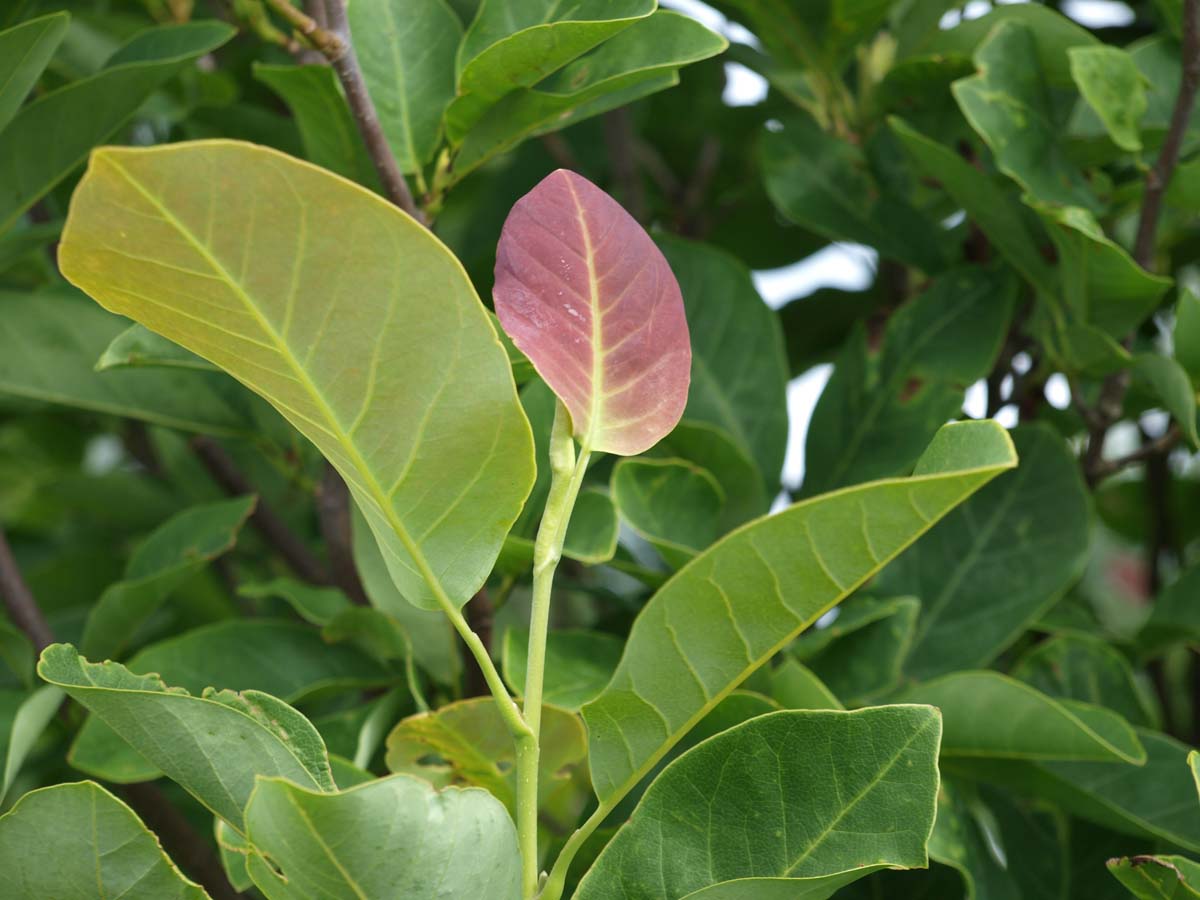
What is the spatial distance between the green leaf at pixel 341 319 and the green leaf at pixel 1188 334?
0.47m

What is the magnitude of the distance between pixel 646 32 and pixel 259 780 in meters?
0.47

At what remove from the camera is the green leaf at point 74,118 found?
0.77 meters

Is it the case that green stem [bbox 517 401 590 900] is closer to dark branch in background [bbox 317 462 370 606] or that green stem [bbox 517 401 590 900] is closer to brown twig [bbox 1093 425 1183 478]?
dark branch in background [bbox 317 462 370 606]

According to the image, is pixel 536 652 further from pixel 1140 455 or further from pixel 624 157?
pixel 624 157

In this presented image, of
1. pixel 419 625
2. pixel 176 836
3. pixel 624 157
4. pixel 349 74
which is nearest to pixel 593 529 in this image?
pixel 419 625

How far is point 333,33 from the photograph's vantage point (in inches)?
26.1

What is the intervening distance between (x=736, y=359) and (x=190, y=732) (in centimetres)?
55

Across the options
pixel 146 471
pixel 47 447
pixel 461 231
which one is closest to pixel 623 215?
pixel 461 231

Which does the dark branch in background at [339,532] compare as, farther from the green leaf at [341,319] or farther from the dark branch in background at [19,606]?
the green leaf at [341,319]

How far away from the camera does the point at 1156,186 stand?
0.82 m

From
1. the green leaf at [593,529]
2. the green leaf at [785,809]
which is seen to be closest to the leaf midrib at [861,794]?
the green leaf at [785,809]

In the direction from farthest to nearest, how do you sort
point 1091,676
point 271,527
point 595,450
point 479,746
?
point 271,527 → point 1091,676 → point 479,746 → point 595,450

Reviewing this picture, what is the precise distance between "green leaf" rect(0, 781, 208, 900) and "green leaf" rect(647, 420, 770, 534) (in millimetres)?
428

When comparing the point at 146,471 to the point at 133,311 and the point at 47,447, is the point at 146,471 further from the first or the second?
the point at 133,311
